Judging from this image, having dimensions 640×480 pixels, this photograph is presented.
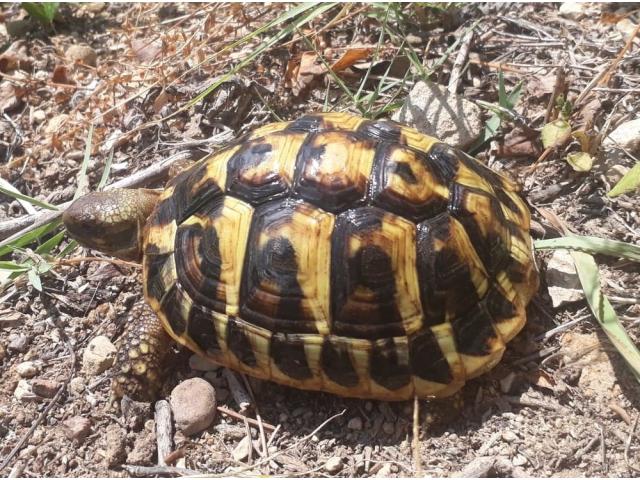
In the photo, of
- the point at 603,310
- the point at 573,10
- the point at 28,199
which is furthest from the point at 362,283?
the point at 573,10

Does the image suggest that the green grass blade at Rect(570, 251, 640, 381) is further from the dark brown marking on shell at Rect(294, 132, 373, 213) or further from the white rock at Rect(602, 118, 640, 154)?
the dark brown marking on shell at Rect(294, 132, 373, 213)

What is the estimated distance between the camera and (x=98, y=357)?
8.48ft

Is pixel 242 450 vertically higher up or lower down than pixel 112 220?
lower down

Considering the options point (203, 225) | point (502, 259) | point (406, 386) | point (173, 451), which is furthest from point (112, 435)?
point (502, 259)

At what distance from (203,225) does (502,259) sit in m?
1.09

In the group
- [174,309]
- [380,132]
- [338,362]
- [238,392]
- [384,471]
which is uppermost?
[380,132]

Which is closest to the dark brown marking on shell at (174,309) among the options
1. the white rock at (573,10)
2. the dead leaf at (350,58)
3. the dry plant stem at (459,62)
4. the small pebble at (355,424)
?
the small pebble at (355,424)

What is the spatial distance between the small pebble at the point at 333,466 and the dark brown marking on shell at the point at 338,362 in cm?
27

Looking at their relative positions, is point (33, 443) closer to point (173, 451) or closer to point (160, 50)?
point (173, 451)

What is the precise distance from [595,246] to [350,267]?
959mm

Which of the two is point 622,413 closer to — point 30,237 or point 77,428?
point 77,428

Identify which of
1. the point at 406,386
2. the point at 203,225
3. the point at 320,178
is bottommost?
the point at 406,386

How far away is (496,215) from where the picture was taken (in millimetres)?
2314

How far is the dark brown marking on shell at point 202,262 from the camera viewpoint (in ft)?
7.53
